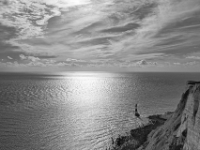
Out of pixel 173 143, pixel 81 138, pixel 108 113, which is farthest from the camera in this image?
pixel 108 113

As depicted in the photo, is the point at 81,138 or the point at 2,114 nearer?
the point at 81,138

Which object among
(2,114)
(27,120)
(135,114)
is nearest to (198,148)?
(135,114)

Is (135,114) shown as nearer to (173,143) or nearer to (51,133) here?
(51,133)

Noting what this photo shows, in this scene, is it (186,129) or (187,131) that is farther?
(186,129)

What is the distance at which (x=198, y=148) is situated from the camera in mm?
14695

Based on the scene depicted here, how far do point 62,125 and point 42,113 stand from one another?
13.7 metres

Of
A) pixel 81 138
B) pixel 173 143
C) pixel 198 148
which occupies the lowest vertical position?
pixel 81 138

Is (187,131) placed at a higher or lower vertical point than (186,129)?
higher

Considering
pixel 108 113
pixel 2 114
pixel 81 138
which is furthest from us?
pixel 108 113

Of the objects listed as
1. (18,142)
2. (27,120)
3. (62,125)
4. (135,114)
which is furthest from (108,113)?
(18,142)

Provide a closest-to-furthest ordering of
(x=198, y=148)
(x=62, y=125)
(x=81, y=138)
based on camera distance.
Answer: (x=198, y=148), (x=81, y=138), (x=62, y=125)

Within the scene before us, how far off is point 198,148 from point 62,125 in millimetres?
34968

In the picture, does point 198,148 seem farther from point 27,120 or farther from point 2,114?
point 2,114

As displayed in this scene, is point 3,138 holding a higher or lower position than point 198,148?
lower
